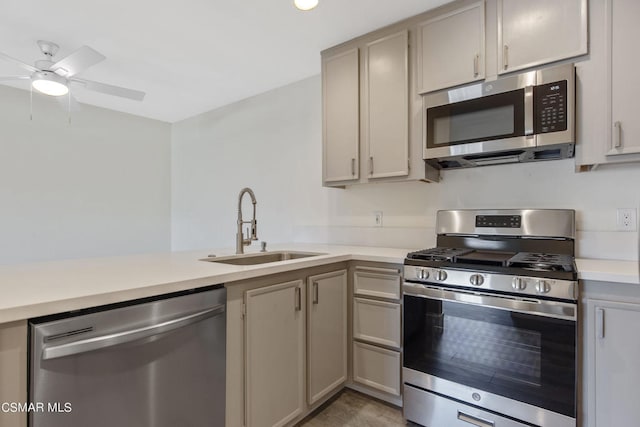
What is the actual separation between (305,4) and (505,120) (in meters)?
1.29

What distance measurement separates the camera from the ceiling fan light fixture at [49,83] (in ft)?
7.91

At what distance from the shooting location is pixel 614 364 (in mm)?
1342

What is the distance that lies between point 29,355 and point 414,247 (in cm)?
210

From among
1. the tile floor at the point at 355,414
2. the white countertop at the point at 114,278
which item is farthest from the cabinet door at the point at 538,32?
the tile floor at the point at 355,414

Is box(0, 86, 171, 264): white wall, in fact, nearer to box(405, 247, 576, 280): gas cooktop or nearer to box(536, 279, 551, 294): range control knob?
box(405, 247, 576, 280): gas cooktop

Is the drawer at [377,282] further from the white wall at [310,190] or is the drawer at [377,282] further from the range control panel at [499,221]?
the range control panel at [499,221]

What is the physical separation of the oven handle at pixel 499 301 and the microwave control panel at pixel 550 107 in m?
0.84

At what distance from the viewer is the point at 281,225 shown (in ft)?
10.6

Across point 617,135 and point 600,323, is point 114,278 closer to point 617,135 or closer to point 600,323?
point 600,323

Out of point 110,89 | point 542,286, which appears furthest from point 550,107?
point 110,89

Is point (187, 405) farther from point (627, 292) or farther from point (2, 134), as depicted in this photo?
point (2, 134)

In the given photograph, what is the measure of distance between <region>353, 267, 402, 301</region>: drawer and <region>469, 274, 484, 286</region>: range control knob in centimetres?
42

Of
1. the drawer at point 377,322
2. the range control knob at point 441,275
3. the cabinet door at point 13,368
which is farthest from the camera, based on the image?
the drawer at point 377,322

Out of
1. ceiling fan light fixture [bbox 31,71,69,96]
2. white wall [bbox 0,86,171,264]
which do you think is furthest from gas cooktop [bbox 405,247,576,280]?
white wall [bbox 0,86,171,264]
